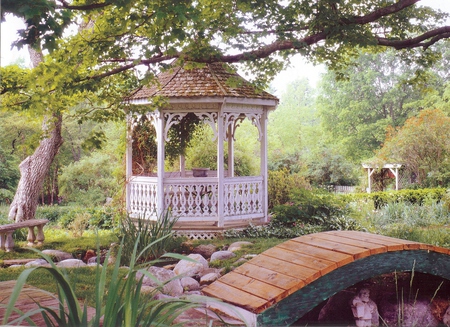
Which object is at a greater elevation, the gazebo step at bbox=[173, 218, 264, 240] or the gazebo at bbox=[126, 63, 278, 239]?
the gazebo at bbox=[126, 63, 278, 239]

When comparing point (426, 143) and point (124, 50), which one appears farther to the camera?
point (426, 143)

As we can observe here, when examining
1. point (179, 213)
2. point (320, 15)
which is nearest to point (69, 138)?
point (179, 213)

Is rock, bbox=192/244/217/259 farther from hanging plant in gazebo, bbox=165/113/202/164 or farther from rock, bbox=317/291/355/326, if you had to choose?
hanging plant in gazebo, bbox=165/113/202/164

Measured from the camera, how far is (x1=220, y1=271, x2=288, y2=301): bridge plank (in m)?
3.92

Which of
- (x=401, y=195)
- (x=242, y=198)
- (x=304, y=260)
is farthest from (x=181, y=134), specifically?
(x=304, y=260)

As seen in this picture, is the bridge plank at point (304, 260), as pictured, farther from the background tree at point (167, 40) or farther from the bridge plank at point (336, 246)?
the background tree at point (167, 40)

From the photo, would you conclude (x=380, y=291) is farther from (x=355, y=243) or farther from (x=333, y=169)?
(x=333, y=169)

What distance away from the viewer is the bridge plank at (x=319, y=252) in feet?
14.0

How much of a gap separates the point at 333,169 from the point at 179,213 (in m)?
14.9

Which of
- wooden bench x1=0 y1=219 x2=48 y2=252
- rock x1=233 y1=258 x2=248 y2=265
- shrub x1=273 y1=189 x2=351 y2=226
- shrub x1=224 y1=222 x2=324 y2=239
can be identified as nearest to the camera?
rock x1=233 y1=258 x2=248 y2=265

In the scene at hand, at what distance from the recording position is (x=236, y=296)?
4.11 meters

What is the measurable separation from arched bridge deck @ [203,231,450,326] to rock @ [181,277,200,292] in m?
1.78

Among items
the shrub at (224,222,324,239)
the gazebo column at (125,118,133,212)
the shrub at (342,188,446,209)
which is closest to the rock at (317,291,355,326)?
the shrub at (224,222,324,239)

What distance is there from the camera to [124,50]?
7891 mm
